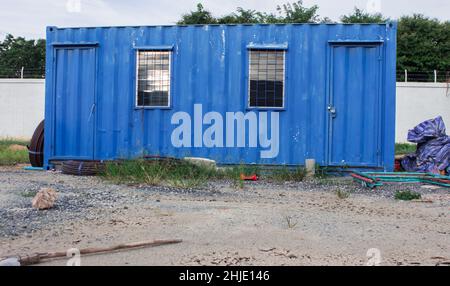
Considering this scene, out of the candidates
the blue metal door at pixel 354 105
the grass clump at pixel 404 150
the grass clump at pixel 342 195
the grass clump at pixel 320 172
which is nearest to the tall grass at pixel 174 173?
the grass clump at pixel 320 172

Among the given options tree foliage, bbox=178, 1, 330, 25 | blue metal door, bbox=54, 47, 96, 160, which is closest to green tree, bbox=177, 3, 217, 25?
tree foliage, bbox=178, 1, 330, 25

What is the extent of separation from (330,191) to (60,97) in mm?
5881

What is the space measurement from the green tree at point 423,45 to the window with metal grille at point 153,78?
1936 centimetres

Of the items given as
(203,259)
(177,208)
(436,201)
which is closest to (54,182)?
(177,208)

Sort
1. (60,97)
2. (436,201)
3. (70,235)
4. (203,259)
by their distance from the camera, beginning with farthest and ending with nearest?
1. (60,97)
2. (436,201)
3. (70,235)
4. (203,259)

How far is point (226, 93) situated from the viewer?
31.0 feet

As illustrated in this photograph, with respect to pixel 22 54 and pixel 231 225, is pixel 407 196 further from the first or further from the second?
pixel 22 54

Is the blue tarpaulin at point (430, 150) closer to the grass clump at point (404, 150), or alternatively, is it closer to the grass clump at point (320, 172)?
the grass clump at point (320, 172)

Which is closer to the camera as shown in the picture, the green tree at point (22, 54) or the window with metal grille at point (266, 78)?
the window with metal grille at point (266, 78)

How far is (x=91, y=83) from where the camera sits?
9.94 metres

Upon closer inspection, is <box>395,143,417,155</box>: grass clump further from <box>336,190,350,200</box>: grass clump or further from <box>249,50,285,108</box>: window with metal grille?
<box>336,190,350,200</box>: grass clump

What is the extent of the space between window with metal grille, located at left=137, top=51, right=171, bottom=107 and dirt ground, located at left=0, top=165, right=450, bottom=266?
9.48 feet

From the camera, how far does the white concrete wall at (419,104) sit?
63.3ft

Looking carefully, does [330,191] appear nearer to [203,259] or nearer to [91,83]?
[203,259]
